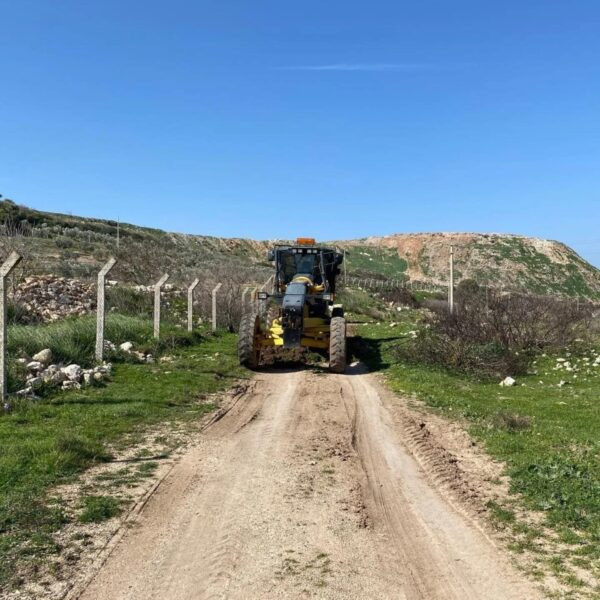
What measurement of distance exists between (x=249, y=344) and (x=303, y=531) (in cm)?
920

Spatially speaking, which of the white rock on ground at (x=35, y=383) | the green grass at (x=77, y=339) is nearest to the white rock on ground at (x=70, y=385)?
the white rock on ground at (x=35, y=383)

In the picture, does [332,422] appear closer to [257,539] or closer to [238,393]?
[238,393]

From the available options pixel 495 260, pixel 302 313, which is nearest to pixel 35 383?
pixel 302 313

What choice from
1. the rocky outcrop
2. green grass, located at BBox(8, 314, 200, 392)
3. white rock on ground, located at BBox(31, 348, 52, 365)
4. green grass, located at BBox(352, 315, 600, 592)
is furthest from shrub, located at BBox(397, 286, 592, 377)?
the rocky outcrop

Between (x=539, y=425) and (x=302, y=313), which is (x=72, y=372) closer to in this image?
(x=302, y=313)

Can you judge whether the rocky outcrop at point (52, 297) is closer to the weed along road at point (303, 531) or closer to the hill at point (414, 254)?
the weed along road at point (303, 531)

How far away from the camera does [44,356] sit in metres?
11.6

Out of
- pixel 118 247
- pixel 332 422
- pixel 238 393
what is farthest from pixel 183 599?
pixel 118 247

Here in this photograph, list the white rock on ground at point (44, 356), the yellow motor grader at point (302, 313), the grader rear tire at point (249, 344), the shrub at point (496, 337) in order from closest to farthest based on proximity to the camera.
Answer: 1. the white rock on ground at point (44, 356)
2. the yellow motor grader at point (302, 313)
3. the grader rear tire at point (249, 344)
4. the shrub at point (496, 337)

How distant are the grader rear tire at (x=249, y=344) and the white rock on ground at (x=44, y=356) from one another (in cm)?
439

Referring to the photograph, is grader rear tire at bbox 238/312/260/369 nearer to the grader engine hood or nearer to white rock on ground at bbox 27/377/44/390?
the grader engine hood

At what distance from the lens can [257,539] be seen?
5.01 meters

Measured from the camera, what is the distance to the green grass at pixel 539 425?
226 inches

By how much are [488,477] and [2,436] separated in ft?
20.0
